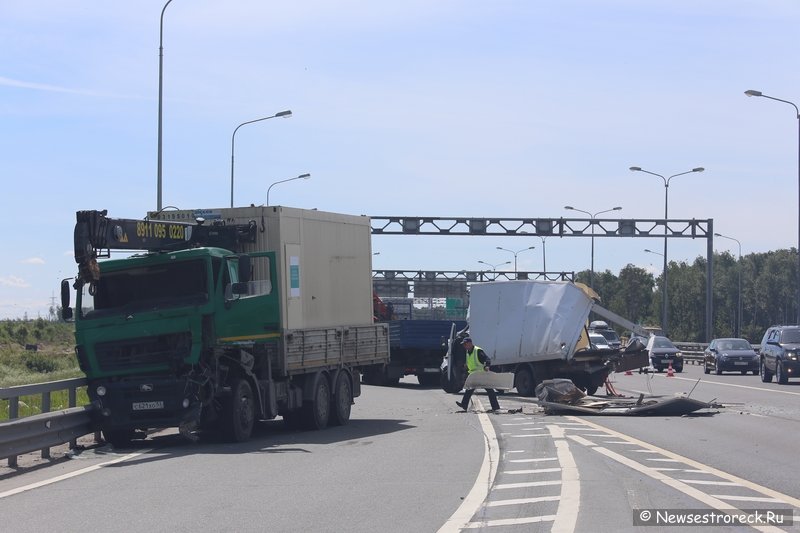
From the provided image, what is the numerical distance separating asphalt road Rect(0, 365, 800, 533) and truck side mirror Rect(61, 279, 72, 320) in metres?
2.15

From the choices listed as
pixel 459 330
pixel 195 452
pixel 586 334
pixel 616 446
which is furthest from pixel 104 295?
pixel 459 330

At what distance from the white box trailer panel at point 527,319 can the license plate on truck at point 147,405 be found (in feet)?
50.1

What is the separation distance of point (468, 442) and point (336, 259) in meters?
5.55

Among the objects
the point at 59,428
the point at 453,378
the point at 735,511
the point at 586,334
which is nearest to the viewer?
the point at 735,511

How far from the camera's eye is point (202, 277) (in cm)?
1648

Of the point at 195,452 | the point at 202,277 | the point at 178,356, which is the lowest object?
the point at 195,452

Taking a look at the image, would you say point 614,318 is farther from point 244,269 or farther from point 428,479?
point 428,479

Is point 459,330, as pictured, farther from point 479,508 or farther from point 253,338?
point 479,508

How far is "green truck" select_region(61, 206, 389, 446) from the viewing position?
15.8 m

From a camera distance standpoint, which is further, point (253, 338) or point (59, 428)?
point (253, 338)

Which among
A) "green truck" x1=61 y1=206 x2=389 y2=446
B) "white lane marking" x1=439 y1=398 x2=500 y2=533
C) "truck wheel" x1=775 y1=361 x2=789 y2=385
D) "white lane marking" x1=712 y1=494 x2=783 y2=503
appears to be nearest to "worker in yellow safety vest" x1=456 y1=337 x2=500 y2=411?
"green truck" x1=61 y1=206 x2=389 y2=446

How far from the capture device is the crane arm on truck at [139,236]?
50.9ft

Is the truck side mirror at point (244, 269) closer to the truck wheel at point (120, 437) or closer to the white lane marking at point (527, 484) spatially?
the truck wheel at point (120, 437)

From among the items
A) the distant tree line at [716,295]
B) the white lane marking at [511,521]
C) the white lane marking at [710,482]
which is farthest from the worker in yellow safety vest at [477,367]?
the distant tree line at [716,295]
